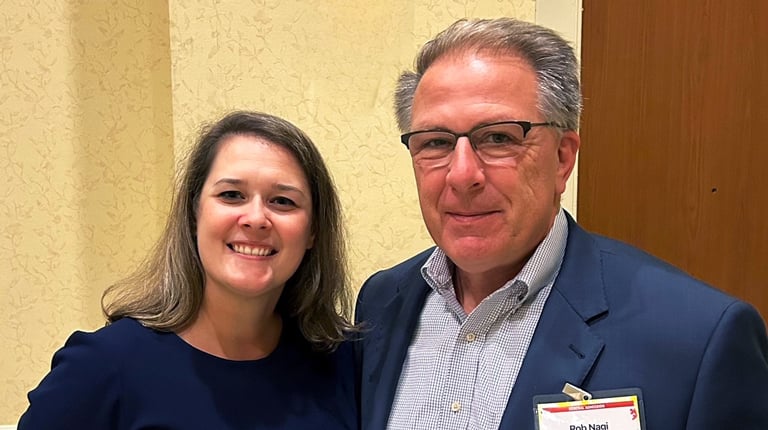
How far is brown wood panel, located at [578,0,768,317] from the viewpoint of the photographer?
1791mm

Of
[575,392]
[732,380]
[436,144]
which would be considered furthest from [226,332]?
[732,380]

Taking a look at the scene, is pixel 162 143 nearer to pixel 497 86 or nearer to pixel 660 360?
pixel 497 86

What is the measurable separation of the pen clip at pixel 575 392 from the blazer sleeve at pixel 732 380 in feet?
0.51

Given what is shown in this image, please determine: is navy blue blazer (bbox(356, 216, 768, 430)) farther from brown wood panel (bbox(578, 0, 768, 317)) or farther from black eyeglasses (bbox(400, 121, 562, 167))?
brown wood panel (bbox(578, 0, 768, 317))

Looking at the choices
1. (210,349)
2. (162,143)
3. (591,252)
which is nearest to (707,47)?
(591,252)

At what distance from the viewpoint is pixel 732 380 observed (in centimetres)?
99

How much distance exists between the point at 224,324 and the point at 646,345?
82cm

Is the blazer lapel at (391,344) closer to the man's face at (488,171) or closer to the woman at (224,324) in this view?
the woman at (224,324)

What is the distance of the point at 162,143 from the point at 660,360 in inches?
65.5

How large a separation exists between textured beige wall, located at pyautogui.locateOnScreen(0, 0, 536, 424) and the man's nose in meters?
0.72

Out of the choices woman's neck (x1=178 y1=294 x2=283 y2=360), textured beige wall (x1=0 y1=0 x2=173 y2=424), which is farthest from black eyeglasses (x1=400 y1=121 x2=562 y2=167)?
textured beige wall (x1=0 y1=0 x2=173 y2=424)

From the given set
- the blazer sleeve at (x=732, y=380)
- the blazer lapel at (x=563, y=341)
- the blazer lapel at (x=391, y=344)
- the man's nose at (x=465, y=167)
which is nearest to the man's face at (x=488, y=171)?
the man's nose at (x=465, y=167)

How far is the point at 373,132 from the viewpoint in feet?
6.17

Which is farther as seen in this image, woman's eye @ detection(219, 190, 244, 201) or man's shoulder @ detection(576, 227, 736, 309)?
woman's eye @ detection(219, 190, 244, 201)
